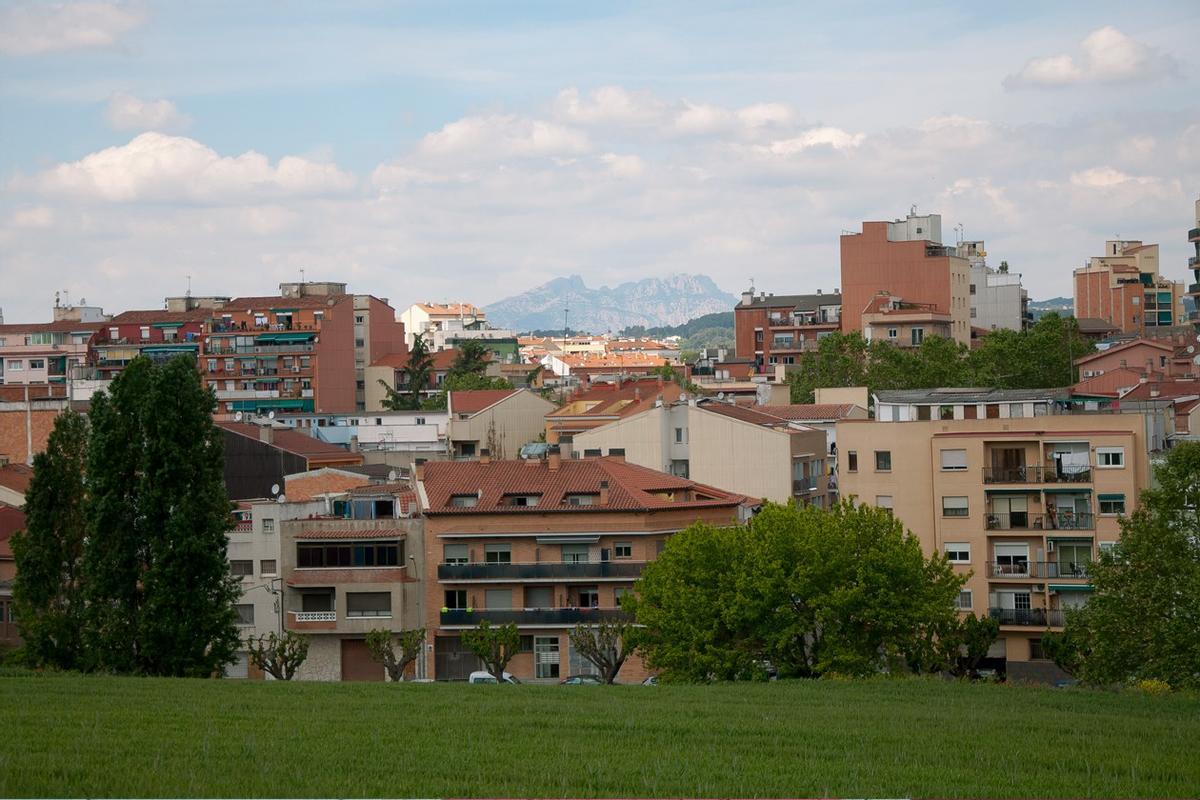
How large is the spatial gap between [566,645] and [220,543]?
15.8 metres

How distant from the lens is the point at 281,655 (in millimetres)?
51688

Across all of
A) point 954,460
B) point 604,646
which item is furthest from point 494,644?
point 954,460

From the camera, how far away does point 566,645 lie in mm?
58812

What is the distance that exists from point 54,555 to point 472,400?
66064mm

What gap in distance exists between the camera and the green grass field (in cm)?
2370

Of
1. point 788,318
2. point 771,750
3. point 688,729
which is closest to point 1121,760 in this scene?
point 771,750

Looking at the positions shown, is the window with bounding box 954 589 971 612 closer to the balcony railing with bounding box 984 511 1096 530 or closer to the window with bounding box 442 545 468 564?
the balcony railing with bounding box 984 511 1096 530

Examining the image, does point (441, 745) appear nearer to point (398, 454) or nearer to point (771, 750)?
point (771, 750)

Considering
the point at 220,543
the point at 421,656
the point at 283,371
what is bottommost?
the point at 421,656

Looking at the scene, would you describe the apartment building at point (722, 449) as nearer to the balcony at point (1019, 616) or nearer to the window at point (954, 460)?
the window at point (954, 460)

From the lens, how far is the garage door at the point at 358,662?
58438mm

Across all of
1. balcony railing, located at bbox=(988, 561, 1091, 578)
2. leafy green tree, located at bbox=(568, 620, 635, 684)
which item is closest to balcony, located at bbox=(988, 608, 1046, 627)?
balcony railing, located at bbox=(988, 561, 1091, 578)

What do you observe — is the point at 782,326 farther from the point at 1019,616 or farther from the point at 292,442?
the point at 1019,616

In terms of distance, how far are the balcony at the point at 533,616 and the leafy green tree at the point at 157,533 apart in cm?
1341
